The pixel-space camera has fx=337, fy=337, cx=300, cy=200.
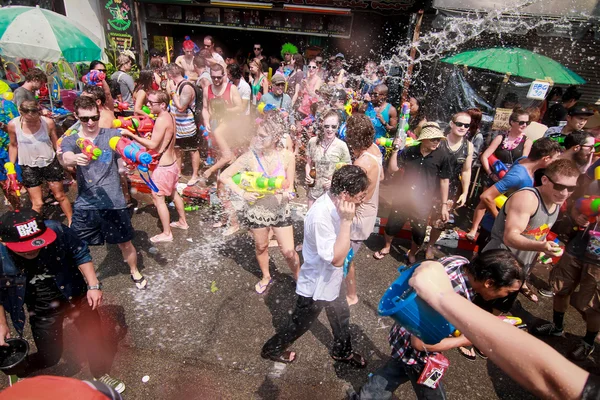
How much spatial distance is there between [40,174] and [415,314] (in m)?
5.13

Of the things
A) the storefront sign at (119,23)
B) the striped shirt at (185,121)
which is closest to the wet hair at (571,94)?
the striped shirt at (185,121)

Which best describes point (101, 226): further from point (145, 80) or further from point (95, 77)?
point (95, 77)

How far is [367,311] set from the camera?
378 cm

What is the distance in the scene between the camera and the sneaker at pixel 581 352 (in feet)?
11.2

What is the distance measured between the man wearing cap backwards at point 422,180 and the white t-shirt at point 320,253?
6.84 feet

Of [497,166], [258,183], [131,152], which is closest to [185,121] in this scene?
[131,152]

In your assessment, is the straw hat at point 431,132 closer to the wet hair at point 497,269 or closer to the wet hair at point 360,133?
the wet hair at point 360,133

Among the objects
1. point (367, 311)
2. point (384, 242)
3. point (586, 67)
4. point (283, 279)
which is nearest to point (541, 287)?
point (384, 242)

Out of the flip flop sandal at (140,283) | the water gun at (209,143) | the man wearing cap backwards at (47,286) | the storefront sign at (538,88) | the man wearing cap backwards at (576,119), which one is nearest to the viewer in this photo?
the man wearing cap backwards at (47,286)

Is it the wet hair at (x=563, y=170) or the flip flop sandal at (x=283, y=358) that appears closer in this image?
the wet hair at (x=563, y=170)

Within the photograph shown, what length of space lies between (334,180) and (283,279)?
7.10 ft

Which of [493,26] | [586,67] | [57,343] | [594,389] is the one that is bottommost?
Result: [57,343]

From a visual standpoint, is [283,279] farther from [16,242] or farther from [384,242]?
[16,242]

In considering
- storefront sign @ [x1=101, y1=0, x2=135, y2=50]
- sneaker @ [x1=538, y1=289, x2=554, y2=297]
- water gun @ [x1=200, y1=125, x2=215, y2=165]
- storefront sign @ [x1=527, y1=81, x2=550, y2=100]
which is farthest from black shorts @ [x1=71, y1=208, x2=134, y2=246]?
storefront sign @ [x1=101, y1=0, x2=135, y2=50]
